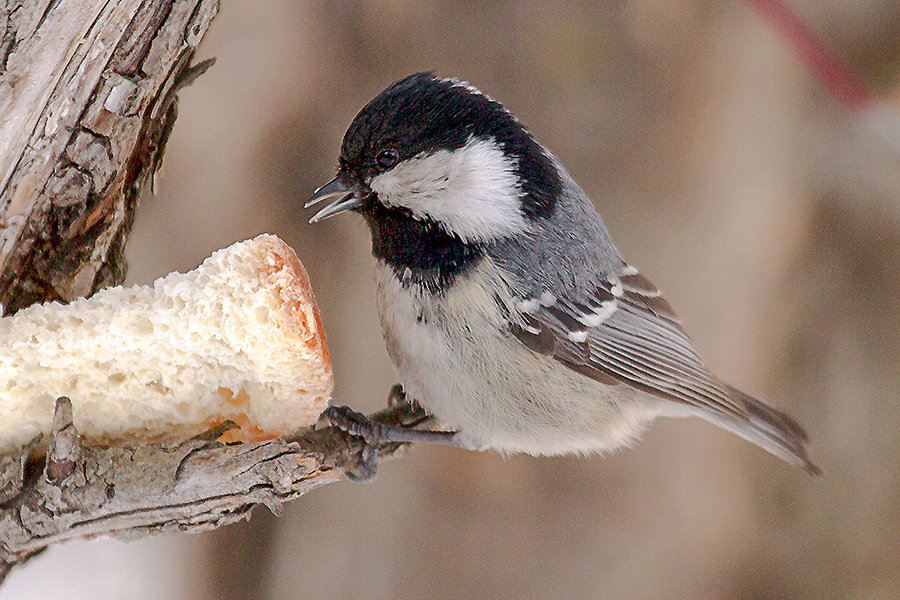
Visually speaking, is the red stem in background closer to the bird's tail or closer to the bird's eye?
the bird's tail

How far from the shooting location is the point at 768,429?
51.6 inches

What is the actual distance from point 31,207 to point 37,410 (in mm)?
217

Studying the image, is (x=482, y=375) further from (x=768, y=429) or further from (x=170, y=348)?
(x=768, y=429)

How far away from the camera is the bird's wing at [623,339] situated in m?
1.07

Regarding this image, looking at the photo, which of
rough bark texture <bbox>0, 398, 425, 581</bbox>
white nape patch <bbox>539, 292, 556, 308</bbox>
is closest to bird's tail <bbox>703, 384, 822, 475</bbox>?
white nape patch <bbox>539, 292, 556, 308</bbox>

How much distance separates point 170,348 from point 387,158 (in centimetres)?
38

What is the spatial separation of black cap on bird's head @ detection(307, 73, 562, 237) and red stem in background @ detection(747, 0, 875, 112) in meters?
0.80

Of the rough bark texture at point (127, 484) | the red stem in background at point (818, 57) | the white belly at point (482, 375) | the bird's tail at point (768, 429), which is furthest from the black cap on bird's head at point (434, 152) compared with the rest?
the red stem in background at point (818, 57)

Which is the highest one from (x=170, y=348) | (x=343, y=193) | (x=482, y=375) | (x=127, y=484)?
(x=343, y=193)

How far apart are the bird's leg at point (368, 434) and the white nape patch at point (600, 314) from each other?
0.93ft

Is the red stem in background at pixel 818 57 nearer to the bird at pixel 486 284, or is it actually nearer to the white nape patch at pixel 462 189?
the bird at pixel 486 284

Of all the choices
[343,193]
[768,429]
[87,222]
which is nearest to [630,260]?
[768,429]

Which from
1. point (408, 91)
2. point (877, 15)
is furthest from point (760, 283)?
point (408, 91)

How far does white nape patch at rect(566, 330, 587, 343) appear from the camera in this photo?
1.10 metres
